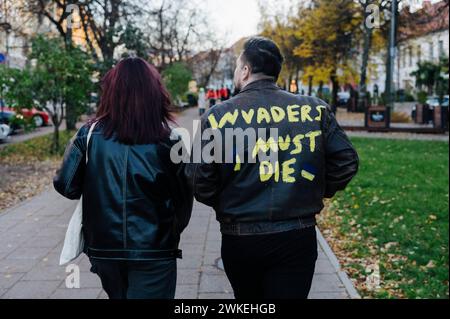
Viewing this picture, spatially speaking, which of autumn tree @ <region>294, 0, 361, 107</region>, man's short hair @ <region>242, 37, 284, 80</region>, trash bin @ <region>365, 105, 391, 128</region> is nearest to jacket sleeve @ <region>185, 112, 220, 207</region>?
man's short hair @ <region>242, 37, 284, 80</region>

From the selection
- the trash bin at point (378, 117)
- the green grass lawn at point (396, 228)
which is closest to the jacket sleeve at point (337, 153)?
the green grass lawn at point (396, 228)

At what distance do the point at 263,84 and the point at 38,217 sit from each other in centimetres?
353

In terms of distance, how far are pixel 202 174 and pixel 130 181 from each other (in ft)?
1.07

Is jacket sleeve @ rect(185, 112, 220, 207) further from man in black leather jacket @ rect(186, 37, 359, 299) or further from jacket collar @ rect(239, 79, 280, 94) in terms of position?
jacket collar @ rect(239, 79, 280, 94)

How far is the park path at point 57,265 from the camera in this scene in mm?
3754

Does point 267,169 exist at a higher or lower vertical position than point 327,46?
lower

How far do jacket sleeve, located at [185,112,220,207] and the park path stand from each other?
1.13 meters

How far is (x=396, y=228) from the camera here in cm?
734

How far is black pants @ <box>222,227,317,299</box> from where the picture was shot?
8.68ft

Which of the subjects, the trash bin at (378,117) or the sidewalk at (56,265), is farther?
the trash bin at (378,117)

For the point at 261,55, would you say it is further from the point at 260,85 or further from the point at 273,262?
the point at 273,262

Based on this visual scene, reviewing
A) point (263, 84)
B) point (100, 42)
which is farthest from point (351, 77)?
point (263, 84)

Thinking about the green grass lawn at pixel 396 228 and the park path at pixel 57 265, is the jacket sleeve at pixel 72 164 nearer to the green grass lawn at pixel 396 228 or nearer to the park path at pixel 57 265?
the park path at pixel 57 265

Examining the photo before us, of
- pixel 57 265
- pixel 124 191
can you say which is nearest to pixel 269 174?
pixel 124 191
